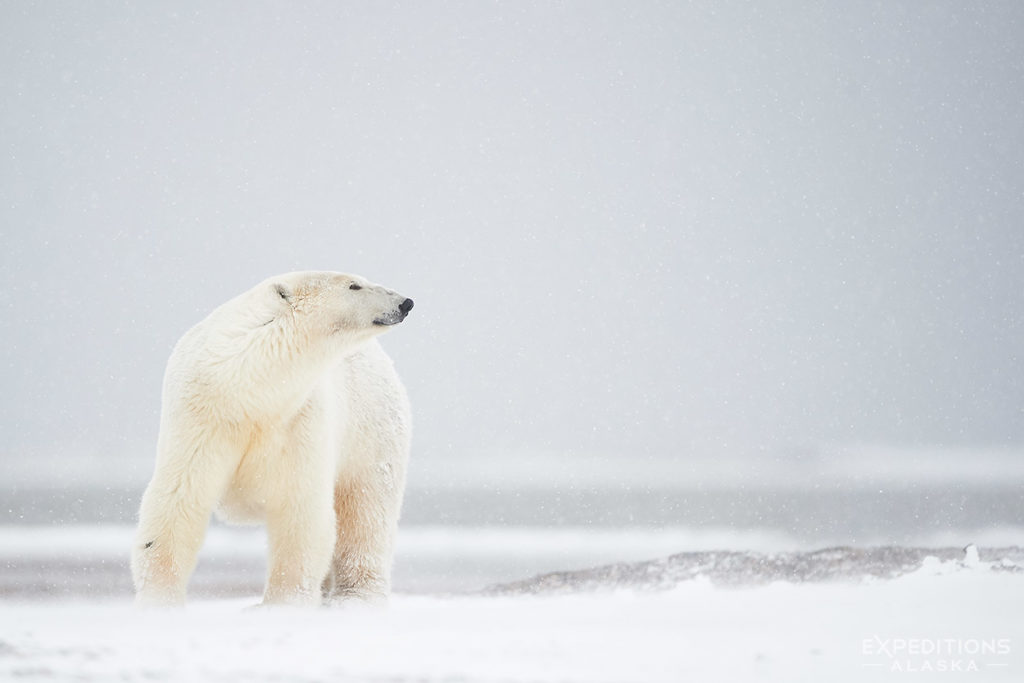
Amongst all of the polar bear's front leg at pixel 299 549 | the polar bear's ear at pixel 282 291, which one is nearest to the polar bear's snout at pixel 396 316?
the polar bear's ear at pixel 282 291

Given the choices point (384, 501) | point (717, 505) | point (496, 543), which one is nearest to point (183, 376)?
point (384, 501)

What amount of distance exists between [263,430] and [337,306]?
38cm

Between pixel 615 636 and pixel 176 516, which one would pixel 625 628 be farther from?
pixel 176 516

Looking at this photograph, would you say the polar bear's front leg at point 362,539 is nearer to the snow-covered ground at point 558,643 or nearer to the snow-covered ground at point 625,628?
the snow-covered ground at point 625,628

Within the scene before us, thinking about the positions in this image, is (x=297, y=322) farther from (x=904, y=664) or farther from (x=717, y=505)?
(x=717, y=505)

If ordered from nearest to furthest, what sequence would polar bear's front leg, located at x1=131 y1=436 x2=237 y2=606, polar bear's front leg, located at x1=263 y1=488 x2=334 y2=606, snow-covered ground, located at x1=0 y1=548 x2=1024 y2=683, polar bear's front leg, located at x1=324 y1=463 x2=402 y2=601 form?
snow-covered ground, located at x1=0 y1=548 x2=1024 y2=683 → polar bear's front leg, located at x1=131 y1=436 x2=237 y2=606 → polar bear's front leg, located at x1=263 y1=488 x2=334 y2=606 → polar bear's front leg, located at x1=324 y1=463 x2=402 y2=601

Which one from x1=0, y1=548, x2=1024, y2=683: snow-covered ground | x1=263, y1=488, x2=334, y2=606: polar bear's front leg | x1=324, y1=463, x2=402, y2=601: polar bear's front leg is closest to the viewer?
x1=0, y1=548, x2=1024, y2=683: snow-covered ground

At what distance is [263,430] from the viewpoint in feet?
8.74

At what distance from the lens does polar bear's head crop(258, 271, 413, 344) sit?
104 inches

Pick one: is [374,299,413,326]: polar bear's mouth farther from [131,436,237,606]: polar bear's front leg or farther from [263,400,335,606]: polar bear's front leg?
[131,436,237,606]: polar bear's front leg

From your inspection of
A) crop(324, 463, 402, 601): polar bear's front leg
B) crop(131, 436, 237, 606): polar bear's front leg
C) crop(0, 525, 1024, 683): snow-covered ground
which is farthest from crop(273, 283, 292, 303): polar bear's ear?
→ crop(0, 525, 1024, 683): snow-covered ground

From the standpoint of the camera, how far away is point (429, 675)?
134 centimetres

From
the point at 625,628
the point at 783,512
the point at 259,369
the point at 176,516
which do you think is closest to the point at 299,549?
the point at 176,516

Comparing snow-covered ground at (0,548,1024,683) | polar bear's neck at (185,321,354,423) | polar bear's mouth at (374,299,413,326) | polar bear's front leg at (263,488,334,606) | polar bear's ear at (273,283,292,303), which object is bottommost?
snow-covered ground at (0,548,1024,683)
